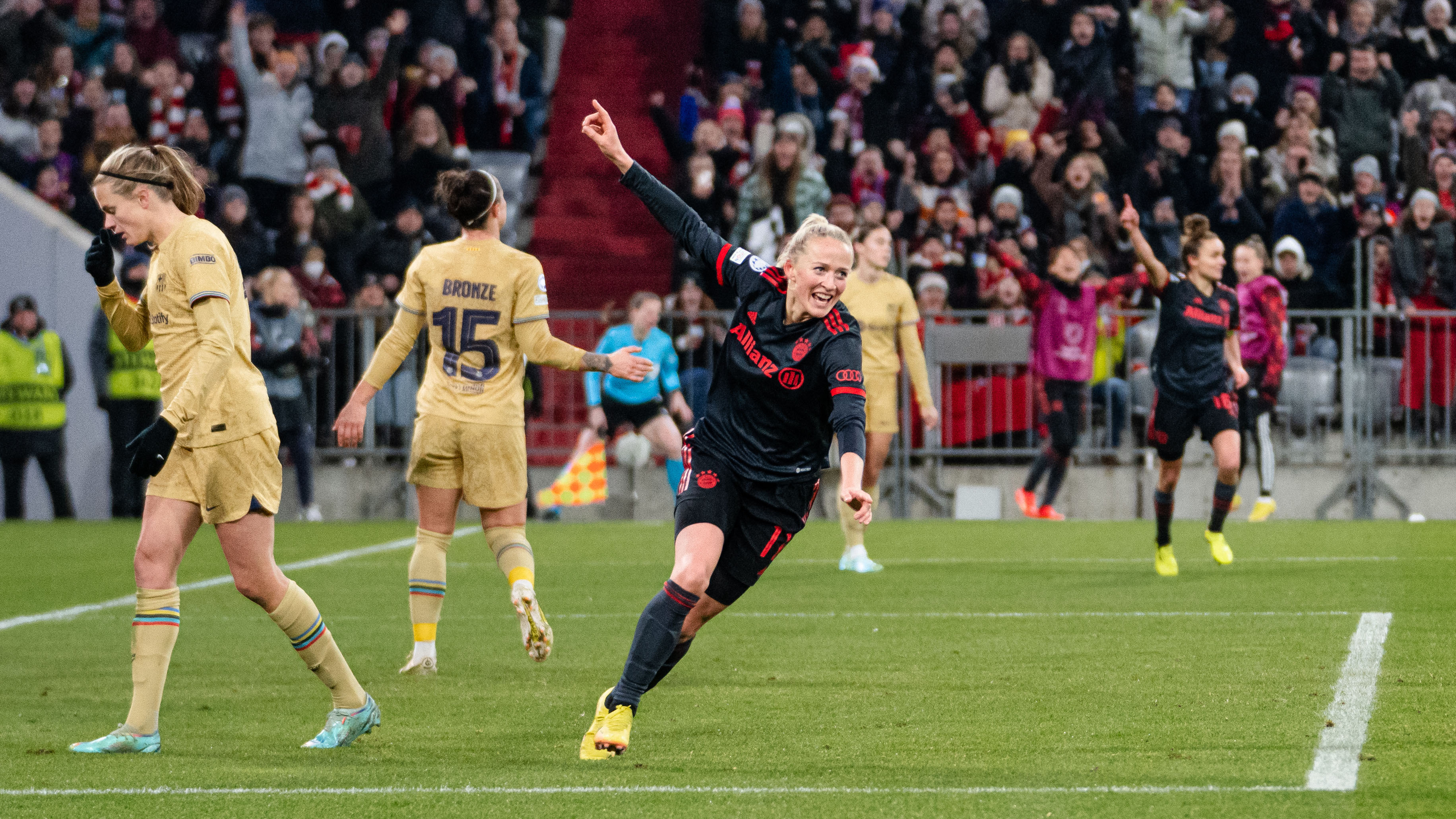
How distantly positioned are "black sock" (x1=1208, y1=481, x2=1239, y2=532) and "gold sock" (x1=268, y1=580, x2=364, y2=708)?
7248 mm

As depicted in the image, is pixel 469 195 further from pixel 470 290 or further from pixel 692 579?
pixel 692 579

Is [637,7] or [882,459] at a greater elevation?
[637,7]

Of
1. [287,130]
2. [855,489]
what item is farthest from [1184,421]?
[287,130]

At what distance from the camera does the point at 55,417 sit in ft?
59.7

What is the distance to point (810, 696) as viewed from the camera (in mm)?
7383

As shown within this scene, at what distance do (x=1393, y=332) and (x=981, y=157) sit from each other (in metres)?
4.84

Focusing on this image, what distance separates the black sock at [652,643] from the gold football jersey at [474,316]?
7.63ft

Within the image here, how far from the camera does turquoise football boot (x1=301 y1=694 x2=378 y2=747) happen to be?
20.7ft

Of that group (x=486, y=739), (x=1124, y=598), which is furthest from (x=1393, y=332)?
(x=486, y=739)

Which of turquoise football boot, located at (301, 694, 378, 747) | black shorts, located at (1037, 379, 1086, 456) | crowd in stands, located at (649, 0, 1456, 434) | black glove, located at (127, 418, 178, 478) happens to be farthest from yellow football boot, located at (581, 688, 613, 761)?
crowd in stands, located at (649, 0, 1456, 434)

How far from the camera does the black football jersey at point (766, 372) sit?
614 cm

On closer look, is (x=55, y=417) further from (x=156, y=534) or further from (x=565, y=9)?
(x=156, y=534)

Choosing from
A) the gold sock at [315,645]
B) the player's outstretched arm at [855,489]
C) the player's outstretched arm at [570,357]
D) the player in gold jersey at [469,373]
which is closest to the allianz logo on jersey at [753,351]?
the player's outstretched arm at [855,489]

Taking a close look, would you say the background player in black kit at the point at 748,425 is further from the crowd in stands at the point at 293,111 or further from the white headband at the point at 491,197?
the crowd in stands at the point at 293,111
